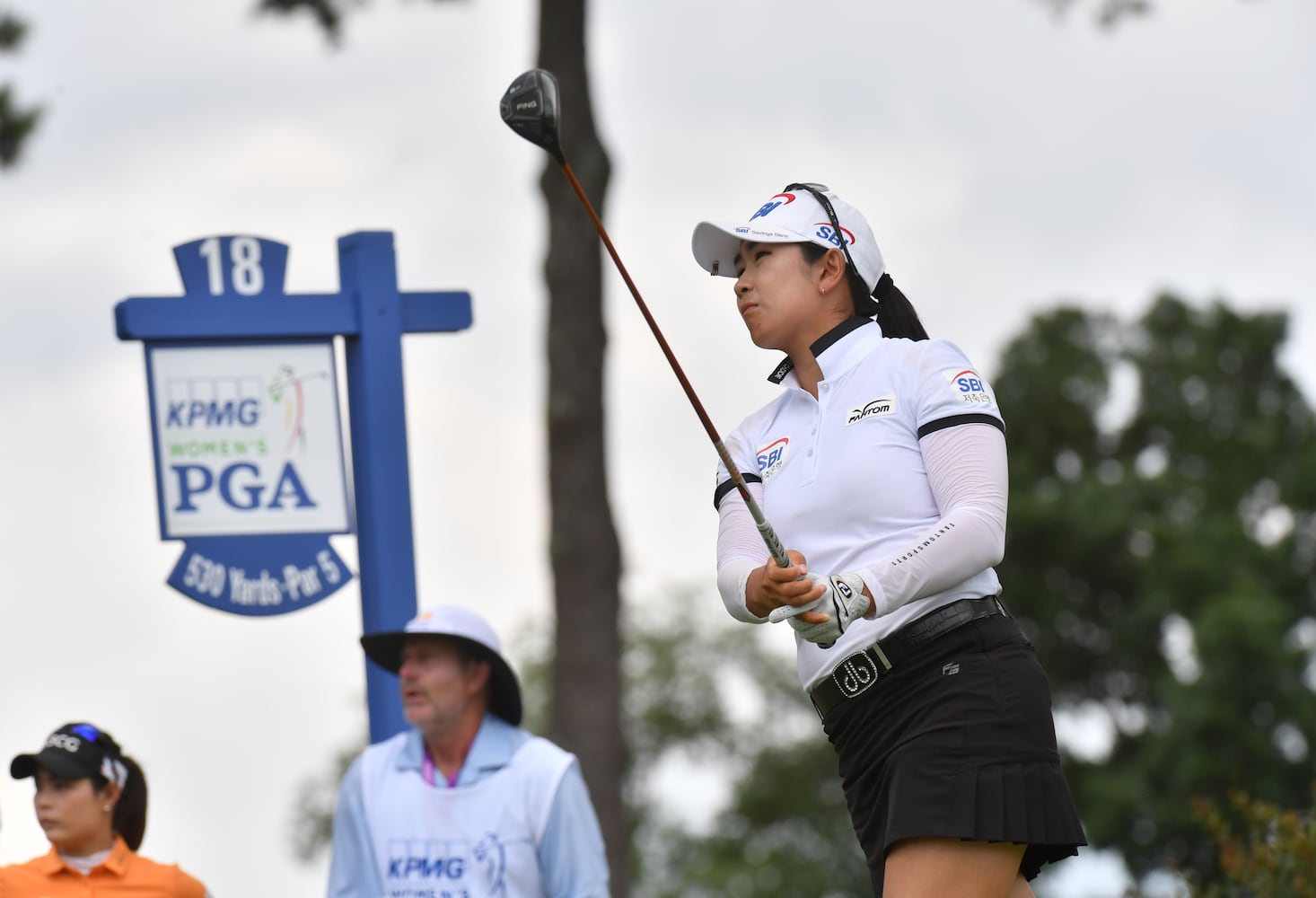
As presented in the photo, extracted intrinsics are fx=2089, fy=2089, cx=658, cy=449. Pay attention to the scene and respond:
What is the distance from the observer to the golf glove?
3.17m

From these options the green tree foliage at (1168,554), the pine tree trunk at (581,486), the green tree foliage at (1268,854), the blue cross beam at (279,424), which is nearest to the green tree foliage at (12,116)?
the pine tree trunk at (581,486)

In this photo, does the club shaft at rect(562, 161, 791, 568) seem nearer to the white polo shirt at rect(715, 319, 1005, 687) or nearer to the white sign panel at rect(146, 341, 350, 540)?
the white polo shirt at rect(715, 319, 1005, 687)

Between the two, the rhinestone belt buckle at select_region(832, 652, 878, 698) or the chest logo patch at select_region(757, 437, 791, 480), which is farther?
the chest logo patch at select_region(757, 437, 791, 480)

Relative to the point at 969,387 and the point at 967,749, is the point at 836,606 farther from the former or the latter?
the point at 969,387

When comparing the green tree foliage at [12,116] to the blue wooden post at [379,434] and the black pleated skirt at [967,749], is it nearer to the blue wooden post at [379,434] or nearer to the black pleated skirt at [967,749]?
the blue wooden post at [379,434]

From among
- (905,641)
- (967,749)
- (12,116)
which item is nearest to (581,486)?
(12,116)

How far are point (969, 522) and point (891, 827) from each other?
491 mm

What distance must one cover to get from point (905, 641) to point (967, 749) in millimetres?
205

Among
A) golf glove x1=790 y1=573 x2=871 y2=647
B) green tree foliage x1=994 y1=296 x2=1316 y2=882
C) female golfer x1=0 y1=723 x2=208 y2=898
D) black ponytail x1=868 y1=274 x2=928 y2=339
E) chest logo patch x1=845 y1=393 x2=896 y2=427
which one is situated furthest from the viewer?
green tree foliage x1=994 y1=296 x2=1316 y2=882

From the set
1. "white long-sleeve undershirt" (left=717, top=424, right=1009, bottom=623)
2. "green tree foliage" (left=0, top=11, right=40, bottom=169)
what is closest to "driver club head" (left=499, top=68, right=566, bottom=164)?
"white long-sleeve undershirt" (left=717, top=424, right=1009, bottom=623)

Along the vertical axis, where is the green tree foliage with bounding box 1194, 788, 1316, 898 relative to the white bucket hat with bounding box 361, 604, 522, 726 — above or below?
below

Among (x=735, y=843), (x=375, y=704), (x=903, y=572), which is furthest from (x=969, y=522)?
(x=735, y=843)

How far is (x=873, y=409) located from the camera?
3480mm

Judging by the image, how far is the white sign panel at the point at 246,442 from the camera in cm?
671
